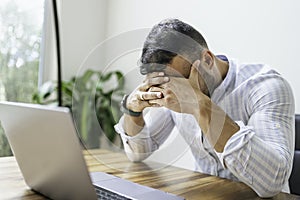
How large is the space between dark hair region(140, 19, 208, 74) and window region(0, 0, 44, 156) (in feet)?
5.02

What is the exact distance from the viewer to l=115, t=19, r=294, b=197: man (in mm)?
833

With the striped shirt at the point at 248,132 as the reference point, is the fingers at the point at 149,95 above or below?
above

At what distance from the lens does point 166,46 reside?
33.5 inches

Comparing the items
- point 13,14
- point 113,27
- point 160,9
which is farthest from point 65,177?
point 113,27

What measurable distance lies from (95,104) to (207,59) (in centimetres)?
55

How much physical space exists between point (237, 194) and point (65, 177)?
440 mm

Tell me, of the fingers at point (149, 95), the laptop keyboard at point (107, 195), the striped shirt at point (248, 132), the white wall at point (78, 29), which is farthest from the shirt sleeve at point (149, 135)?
the white wall at point (78, 29)

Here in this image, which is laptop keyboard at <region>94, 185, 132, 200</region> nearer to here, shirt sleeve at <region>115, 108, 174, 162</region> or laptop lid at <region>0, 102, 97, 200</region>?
laptop lid at <region>0, 102, 97, 200</region>

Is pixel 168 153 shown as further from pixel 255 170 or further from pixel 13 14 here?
pixel 13 14

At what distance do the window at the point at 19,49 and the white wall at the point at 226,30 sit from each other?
19 cm

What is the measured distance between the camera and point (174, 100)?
2.81 feet

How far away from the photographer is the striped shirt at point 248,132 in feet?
2.71

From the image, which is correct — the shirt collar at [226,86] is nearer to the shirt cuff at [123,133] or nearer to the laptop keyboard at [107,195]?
the shirt cuff at [123,133]

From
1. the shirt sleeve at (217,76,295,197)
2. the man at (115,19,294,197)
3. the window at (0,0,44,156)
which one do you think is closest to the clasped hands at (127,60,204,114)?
the man at (115,19,294,197)
